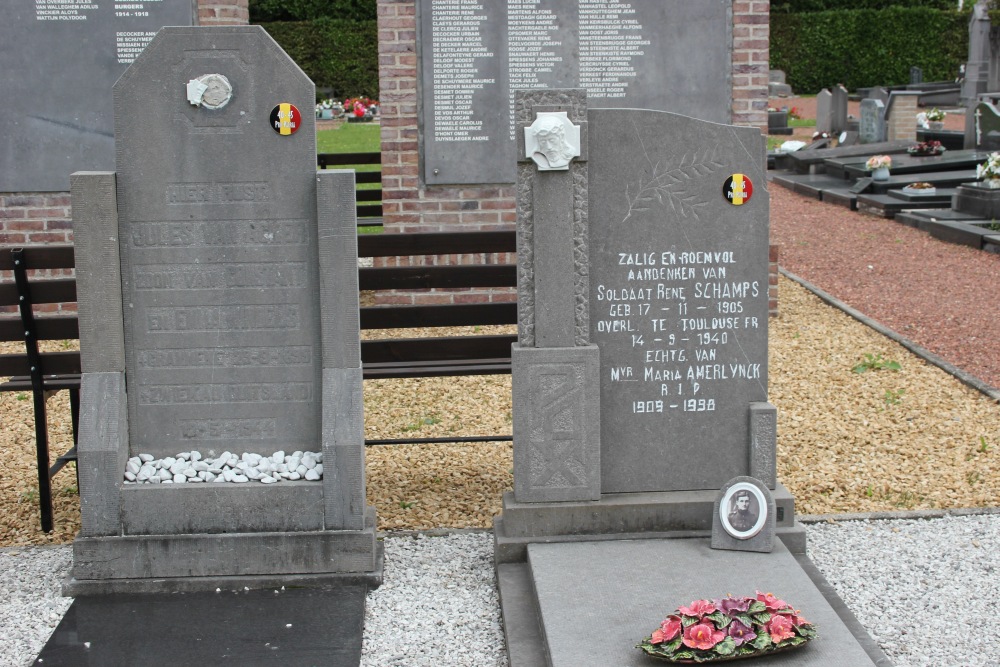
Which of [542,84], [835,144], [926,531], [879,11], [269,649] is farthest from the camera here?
[879,11]

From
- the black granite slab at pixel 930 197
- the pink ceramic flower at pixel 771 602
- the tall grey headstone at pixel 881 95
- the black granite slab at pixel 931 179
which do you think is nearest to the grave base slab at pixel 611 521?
the pink ceramic flower at pixel 771 602

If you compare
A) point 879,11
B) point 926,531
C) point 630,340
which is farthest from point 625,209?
point 879,11

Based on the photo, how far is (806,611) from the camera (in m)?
3.96

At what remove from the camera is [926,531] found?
5.10 meters

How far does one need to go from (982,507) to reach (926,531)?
48 cm

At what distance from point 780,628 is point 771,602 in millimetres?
143

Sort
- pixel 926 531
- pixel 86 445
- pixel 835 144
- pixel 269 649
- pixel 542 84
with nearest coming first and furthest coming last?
pixel 269 649 < pixel 86 445 < pixel 926 531 < pixel 542 84 < pixel 835 144

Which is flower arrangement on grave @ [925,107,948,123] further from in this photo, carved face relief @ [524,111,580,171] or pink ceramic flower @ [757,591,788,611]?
pink ceramic flower @ [757,591,788,611]

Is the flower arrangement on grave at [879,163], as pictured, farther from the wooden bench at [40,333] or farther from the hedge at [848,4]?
the hedge at [848,4]

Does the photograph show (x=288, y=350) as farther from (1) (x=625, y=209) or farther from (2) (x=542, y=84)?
(2) (x=542, y=84)

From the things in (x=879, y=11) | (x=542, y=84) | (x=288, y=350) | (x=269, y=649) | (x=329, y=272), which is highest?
(x=879, y=11)

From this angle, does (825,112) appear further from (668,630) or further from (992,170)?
(668,630)

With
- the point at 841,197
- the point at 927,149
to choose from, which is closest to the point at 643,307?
the point at 841,197

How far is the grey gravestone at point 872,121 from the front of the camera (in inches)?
826
